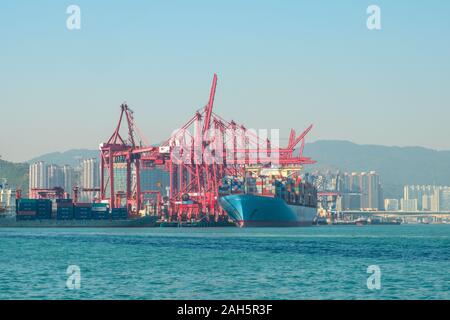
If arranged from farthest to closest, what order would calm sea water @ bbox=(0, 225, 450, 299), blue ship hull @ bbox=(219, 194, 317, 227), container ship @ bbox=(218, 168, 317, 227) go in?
container ship @ bbox=(218, 168, 317, 227) < blue ship hull @ bbox=(219, 194, 317, 227) < calm sea water @ bbox=(0, 225, 450, 299)

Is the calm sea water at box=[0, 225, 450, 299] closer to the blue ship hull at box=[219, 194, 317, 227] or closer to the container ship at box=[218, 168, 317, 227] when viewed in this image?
the blue ship hull at box=[219, 194, 317, 227]

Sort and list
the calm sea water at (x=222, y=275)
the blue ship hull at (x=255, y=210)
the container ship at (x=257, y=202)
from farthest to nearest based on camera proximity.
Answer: the container ship at (x=257, y=202) < the blue ship hull at (x=255, y=210) < the calm sea water at (x=222, y=275)

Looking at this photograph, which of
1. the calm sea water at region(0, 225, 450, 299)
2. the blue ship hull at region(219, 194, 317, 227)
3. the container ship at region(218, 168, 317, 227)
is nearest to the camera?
the calm sea water at region(0, 225, 450, 299)

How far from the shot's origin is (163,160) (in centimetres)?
18862

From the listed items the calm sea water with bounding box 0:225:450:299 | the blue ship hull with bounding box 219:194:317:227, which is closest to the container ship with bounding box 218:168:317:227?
the blue ship hull with bounding box 219:194:317:227

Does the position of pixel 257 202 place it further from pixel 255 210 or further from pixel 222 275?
pixel 222 275

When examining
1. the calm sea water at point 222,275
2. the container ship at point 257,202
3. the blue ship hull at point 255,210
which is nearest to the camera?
the calm sea water at point 222,275

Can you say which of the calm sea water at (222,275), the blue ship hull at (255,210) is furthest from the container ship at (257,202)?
the calm sea water at (222,275)

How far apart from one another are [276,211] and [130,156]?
1387 inches

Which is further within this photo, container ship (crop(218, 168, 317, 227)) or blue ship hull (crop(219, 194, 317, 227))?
container ship (crop(218, 168, 317, 227))

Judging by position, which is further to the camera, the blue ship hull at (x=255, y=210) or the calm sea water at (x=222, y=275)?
the blue ship hull at (x=255, y=210)

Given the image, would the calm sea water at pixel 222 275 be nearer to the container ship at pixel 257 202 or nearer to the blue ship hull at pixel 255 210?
the blue ship hull at pixel 255 210

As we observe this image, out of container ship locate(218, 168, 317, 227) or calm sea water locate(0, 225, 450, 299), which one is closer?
calm sea water locate(0, 225, 450, 299)
